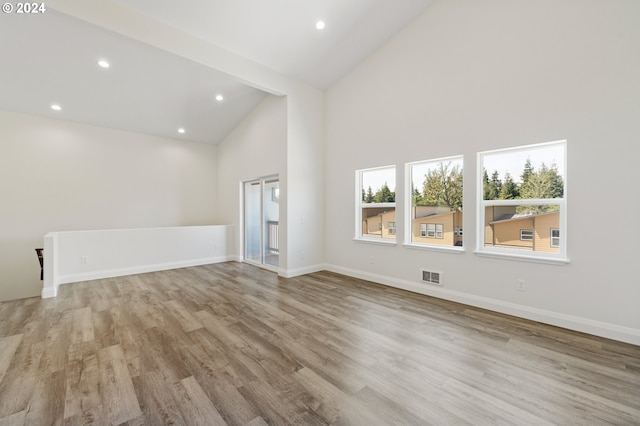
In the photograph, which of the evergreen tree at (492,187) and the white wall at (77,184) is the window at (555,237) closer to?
the evergreen tree at (492,187)

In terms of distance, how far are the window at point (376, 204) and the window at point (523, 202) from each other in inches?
55.7

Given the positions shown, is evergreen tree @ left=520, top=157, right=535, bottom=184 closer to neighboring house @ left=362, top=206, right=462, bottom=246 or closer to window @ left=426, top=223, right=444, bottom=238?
neighboring house @ left=362, top=206, right=462, bottom=246

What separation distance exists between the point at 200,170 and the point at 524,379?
25.0 feet

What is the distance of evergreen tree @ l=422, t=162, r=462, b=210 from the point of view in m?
3.80

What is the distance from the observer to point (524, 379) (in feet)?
6.66

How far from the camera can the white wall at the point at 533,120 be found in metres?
2.57

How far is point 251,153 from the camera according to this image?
20.0 ft

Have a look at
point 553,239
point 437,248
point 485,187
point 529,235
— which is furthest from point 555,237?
point 437,248

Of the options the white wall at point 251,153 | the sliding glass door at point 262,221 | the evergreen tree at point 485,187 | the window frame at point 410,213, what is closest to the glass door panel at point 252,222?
the sliding glass door at point 262,221

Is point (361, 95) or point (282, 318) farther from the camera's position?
point (361, 95)

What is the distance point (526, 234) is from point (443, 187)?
1.21 metres

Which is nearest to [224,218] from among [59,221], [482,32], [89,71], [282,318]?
[59,221]

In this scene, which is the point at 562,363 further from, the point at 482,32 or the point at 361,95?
the point at 361,95

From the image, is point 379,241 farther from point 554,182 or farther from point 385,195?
point 554,182
